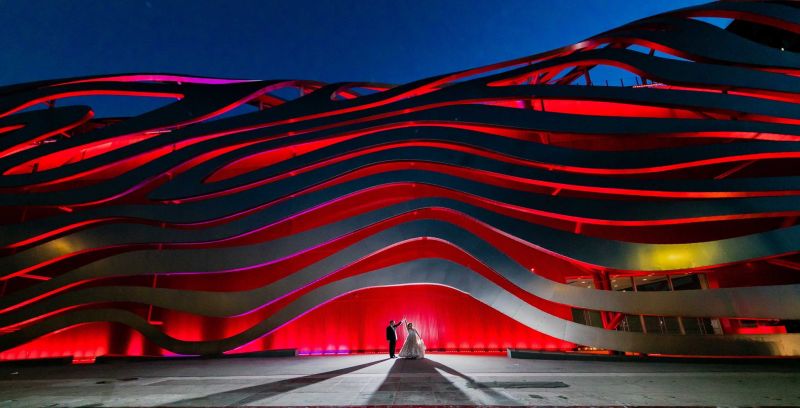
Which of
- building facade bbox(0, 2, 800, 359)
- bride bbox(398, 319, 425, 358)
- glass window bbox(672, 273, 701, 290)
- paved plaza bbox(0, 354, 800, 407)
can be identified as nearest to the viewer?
paved plaza bbox(0, 354, 800, 407)

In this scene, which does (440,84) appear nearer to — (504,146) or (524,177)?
(504,146)

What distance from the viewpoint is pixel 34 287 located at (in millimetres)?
16547

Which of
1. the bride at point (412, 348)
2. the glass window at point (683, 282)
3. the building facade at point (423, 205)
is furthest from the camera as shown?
the glass window at point (683, 282)

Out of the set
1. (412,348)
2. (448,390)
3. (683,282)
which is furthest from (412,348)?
(683,282)

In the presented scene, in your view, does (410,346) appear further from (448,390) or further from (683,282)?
(683,282)

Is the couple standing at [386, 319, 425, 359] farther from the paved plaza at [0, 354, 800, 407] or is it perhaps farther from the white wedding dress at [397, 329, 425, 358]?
the paved plaza at [0, 354, 800, 407]

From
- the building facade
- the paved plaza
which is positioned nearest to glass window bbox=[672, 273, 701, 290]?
the building facade

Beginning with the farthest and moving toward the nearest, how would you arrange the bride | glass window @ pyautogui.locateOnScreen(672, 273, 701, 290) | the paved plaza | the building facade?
glass window @ pyautogui.locateOnScreen(672, 273, 701, 290) → the bride → the building facade → the paved plaza

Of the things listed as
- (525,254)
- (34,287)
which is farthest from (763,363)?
(34,287)

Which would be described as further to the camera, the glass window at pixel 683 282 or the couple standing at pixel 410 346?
the glass window at pixel 683 282

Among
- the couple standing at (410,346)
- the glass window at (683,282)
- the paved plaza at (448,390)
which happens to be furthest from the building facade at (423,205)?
the paved plaza at (448,390)

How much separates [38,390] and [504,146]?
15386 mm

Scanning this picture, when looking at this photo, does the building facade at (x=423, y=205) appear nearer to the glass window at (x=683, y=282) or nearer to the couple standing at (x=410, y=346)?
the couple standing at (x=410, y=346)

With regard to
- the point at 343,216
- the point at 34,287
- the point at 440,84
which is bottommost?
the point at 34,287
